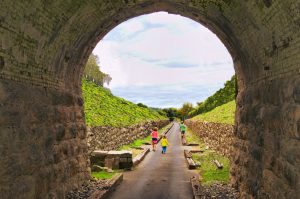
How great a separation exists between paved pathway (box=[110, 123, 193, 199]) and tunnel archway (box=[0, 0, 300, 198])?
5.40ft

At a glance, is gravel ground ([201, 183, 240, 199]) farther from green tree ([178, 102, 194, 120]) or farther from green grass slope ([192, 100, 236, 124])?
green tree ([178, 102, 194, 120])

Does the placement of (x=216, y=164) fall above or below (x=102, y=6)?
below

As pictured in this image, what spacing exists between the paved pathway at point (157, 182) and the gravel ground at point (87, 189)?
0.59m

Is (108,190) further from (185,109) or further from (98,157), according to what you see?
(185,109)

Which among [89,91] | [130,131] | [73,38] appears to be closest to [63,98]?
[73,38]

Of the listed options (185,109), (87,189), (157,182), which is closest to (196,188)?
(157,182)

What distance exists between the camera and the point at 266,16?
286 inches

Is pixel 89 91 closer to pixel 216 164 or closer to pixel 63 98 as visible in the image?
pixel 216 164

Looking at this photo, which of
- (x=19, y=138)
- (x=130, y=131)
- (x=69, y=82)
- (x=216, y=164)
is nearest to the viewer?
(x=19, y=138)

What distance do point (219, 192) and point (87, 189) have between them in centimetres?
404

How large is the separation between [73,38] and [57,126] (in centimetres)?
237

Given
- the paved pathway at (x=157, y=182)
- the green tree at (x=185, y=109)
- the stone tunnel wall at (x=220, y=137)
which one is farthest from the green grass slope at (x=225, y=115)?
the green tree at (x=185, y=109)

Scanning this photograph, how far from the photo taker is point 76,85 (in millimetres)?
12727

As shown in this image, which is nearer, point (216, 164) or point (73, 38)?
point (73, 38)
